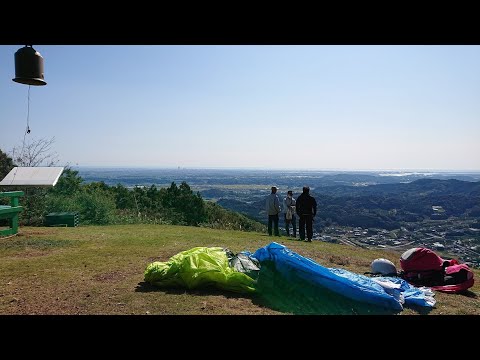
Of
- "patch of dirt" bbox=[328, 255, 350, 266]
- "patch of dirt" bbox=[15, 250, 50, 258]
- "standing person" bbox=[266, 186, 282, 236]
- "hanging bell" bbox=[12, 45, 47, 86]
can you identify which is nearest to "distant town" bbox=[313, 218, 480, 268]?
"standing person" bbox=[266, 186, 282, 236]

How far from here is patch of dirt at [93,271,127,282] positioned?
22.8 feet

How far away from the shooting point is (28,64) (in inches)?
145

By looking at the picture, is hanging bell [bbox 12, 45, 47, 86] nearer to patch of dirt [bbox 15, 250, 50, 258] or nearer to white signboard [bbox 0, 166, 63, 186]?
patch of dirt [bbox 15, 250, 50, 258]

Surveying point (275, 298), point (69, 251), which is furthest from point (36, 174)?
point (275, 298)

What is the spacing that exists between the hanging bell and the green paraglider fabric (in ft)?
12.8

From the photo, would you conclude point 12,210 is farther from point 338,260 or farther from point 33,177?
point 338,260

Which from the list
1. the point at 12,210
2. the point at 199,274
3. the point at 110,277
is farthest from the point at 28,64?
the point at 12,210

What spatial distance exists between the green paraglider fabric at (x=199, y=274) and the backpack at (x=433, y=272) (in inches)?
142

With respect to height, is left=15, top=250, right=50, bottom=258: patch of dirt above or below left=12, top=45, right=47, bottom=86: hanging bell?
below

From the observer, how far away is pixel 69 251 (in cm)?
952

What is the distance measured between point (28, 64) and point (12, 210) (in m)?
8.84

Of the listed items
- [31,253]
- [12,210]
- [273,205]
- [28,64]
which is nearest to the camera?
[28,64]
